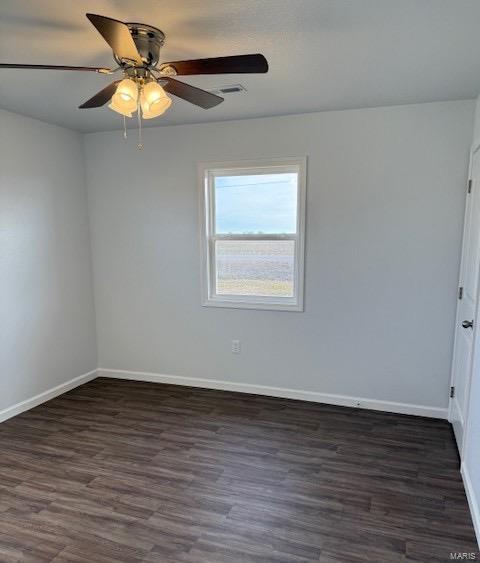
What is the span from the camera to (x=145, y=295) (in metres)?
3.98

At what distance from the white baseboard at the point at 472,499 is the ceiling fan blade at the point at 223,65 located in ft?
7.93

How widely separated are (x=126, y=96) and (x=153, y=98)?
0.12 m

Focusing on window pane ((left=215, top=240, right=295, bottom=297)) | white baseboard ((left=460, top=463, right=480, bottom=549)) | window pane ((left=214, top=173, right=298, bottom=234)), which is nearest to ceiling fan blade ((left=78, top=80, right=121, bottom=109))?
window pane ((left=214, top=173, right=298, bottom=234))

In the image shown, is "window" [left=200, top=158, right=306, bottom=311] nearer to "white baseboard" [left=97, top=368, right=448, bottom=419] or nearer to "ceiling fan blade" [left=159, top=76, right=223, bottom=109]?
"white baseboard" [left=97, top=368, right=448, bottom=419]

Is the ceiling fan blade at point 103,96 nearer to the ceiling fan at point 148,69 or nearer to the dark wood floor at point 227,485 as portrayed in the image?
the ceiling fan at point 148,69

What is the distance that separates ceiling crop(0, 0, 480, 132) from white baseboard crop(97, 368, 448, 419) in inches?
97.3

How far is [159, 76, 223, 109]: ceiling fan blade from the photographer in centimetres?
193

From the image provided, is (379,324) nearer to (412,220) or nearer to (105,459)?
(412,220)

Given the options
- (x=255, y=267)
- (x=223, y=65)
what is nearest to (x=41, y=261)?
(x=255, y=267)

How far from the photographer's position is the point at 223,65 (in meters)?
1.66

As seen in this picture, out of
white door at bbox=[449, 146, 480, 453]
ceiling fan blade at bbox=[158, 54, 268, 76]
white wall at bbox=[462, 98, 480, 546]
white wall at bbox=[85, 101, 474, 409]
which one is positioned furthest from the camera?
white wall at bbox=[85, 101, 474, 409]

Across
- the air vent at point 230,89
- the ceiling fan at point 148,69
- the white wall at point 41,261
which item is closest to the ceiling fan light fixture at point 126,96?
the ceiling fan at point 148,69

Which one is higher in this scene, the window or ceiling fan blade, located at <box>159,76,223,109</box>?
ceiling fan blade, located at <box>159,76,223,109</box>

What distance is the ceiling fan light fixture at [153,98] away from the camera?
1.80 meters
